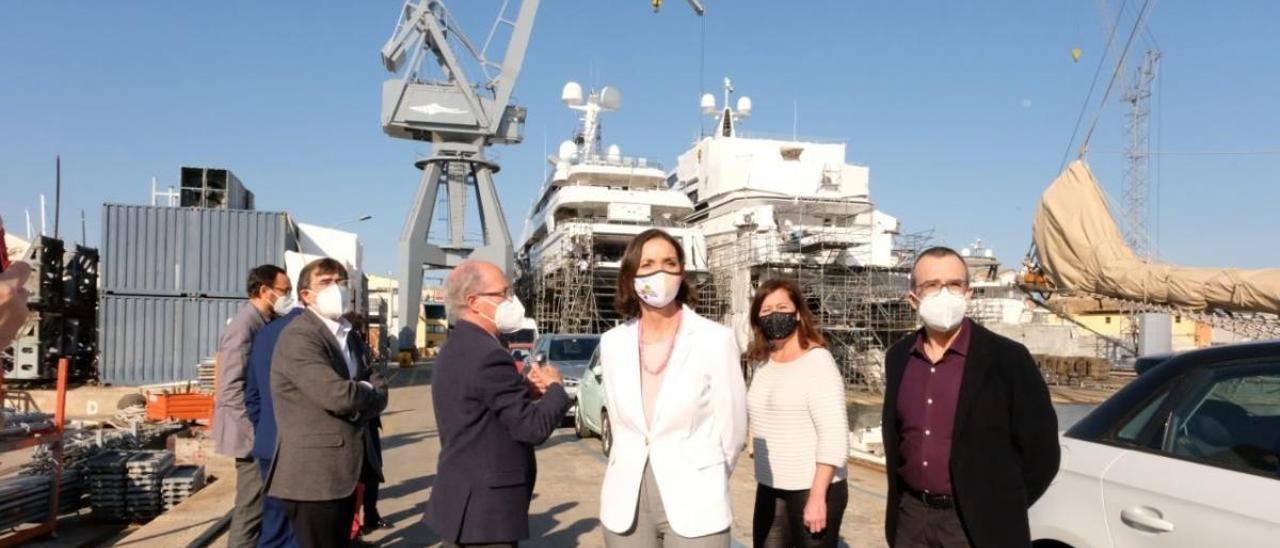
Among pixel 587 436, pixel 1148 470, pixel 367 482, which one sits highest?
→ pixel 1148 470

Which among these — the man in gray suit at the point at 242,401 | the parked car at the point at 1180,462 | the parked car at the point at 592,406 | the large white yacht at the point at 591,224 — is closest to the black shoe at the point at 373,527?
the man in gray suit at the point at 242,401

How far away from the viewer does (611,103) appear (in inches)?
2291

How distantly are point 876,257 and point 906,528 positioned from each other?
39.0m

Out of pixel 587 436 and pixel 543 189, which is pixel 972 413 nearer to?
pixel 587 436

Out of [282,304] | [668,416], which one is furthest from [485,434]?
[282,304]

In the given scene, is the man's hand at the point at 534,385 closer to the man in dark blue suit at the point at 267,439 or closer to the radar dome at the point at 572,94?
the man in dark blue suit at the point at 267,439

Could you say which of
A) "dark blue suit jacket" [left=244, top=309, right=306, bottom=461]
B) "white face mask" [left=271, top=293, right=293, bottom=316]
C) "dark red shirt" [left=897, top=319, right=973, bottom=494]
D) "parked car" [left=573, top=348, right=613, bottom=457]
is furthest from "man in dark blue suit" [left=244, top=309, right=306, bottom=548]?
"parked car" [left=573, top=348, right=613, bottom=457]

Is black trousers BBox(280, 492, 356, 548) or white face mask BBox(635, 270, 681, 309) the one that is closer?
white face mask BBox(635, 270, 681, 309)

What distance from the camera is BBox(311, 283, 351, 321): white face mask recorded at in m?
4.54

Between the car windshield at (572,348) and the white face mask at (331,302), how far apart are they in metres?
11.5

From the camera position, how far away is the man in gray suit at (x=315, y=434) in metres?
4.14

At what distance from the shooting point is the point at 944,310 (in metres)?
3.33

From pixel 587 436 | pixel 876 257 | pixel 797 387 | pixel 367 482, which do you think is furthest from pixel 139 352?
pixel 876 257

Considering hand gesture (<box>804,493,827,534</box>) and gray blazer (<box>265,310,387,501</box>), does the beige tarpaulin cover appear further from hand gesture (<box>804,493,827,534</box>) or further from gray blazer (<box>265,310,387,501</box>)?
gray blazer (<box>265,310,387,501</box>)
